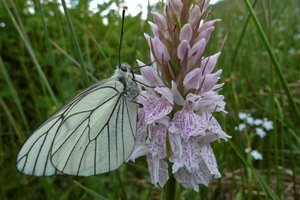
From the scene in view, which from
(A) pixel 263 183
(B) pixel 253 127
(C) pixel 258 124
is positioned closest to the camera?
(A) pixel 263 183

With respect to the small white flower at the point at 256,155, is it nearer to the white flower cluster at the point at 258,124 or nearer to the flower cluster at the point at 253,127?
the flower cluster at the point at 253,127

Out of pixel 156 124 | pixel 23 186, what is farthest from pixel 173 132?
pixel 23 186

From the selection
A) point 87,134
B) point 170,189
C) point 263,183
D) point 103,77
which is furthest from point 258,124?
point 170,189

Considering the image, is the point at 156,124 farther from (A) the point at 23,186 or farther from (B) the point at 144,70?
(A) the point at 23,186

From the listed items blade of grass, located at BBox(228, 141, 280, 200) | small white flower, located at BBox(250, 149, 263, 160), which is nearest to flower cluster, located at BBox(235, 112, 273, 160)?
small white flower, located at BBox(250, 149, 263, 160)

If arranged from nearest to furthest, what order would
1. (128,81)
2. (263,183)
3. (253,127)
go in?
(263,183), (128,81), (253,127)

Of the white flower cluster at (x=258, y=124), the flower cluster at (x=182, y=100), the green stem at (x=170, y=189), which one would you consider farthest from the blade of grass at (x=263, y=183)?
the white flower cluster at (x=258, y=124)

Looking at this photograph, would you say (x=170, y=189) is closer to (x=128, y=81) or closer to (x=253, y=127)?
(x=128, y=81)
